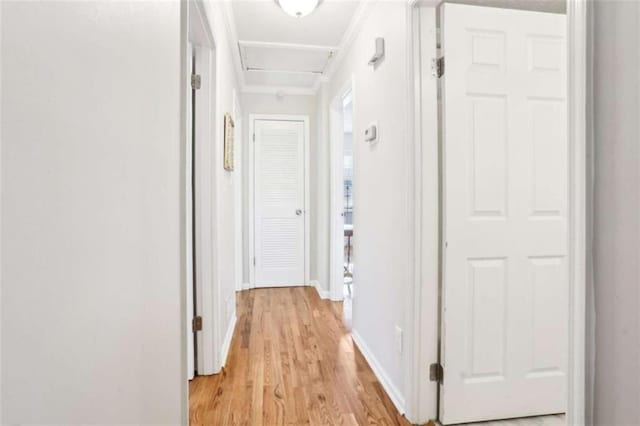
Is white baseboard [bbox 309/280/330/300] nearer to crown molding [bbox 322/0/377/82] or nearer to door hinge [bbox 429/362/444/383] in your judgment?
door hinge [bbox 429/362/444/383]

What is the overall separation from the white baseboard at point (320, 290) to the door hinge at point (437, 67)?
2692 mm

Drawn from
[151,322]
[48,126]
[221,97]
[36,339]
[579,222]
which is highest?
[221,97]

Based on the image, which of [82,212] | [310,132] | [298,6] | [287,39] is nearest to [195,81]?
[298,6]

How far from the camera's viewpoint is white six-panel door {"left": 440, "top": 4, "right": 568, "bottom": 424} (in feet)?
5.41

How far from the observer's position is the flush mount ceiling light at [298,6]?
2252 millimetres

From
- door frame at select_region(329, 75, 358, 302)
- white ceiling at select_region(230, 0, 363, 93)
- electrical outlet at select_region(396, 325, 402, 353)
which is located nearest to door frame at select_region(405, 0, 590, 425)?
electrical outlet at select_region(396, 325, 402, 353)

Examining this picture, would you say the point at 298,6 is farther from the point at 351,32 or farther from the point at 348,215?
the point at 348,215

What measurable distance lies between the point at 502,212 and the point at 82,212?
1.69 metres

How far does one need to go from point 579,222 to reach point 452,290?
35.1 inches

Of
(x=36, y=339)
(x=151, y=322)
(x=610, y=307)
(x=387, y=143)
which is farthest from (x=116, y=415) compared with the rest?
(x=387, y=143)

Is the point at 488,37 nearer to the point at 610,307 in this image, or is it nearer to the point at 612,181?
the point at 612,181

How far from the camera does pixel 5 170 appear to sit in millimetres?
424

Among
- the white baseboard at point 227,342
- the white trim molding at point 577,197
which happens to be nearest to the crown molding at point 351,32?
the white trim molding at point 577,197

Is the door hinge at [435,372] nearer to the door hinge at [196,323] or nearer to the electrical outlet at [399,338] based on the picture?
the electrical outlet at [399,338]
